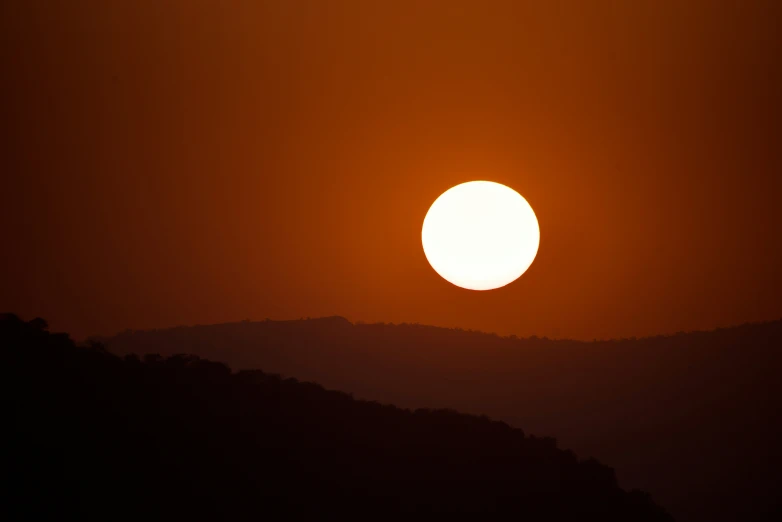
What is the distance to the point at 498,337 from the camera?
30.9 metres

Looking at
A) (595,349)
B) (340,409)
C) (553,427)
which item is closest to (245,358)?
(553,427)

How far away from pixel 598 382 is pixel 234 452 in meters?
24.9

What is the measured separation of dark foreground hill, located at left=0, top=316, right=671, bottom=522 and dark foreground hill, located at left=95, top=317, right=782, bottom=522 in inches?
Result: 581

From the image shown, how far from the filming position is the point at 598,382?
97.3ft

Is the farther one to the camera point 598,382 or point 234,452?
point 598,382

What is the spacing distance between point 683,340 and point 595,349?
4882 mm

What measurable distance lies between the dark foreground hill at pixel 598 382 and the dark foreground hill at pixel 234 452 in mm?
14768

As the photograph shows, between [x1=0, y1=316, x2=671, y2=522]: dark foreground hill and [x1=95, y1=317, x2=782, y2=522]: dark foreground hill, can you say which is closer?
[x1=0, y1=316, x2=671, y2=522]: dark foreground hill

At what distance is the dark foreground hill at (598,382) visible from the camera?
960 inches

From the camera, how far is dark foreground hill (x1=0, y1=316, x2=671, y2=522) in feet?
23.0

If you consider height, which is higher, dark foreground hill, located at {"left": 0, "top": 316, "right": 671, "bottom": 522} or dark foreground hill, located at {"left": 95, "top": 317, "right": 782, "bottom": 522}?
dark foreground hill, located at {"left": 95, "top": 317, "right": 782, "bottom": 522}

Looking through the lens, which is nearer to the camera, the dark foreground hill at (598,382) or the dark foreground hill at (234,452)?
the dark foreground hill at (234,452)

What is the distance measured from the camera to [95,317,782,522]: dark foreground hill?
960 inches

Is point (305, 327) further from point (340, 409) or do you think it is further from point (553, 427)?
point (340, 409)
